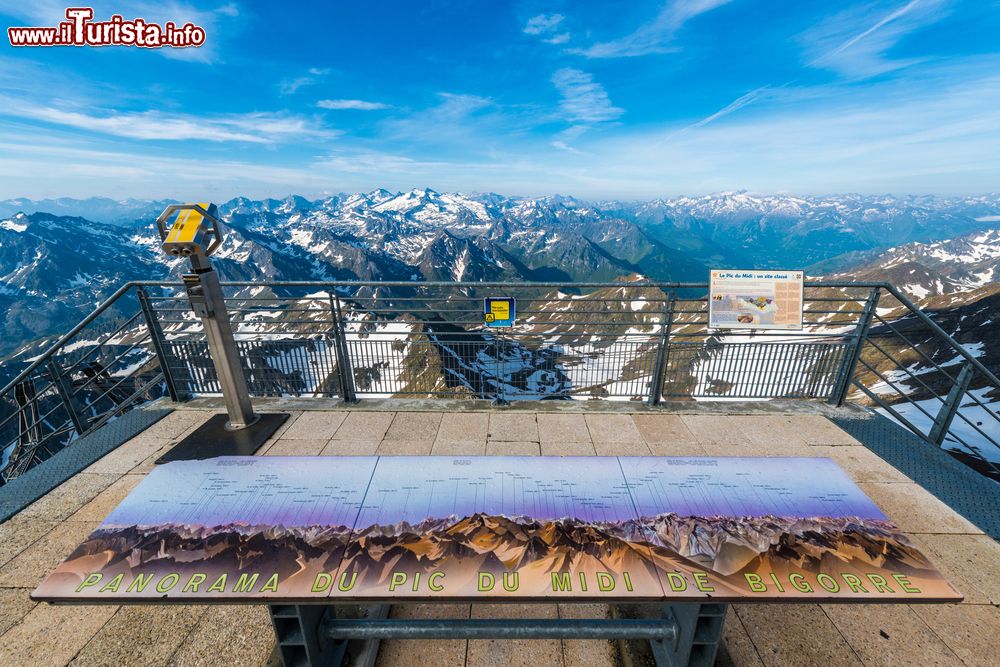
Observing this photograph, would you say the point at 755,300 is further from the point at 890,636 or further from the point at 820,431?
the point at 890,636

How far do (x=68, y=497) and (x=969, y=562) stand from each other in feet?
29.4

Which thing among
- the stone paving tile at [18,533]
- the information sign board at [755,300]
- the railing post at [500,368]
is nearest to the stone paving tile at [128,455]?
the stone paving tile at [18,533]

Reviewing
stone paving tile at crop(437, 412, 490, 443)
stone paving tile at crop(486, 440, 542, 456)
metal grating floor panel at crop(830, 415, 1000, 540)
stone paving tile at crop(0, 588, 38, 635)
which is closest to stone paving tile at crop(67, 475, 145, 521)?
stone paving tile at crop(0, 588, 38, 635)

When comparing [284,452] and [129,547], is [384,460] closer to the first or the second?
Answer: [129,547]

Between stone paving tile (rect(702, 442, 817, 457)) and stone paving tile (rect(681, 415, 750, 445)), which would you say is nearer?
stone paving tile (rect(702, 442, 817, 457))

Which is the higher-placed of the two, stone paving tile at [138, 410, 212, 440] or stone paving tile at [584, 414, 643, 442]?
stone paving tile at [138, 410, 212, 440]

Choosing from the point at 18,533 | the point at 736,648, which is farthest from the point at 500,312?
the point at 18,533

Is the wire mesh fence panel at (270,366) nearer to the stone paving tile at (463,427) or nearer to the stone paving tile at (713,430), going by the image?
the stone paving tile at (463,427)

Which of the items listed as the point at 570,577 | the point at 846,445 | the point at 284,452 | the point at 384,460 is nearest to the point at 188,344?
the point at 284,452

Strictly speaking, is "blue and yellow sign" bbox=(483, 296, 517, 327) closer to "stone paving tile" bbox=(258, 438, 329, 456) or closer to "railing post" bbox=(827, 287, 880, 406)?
"stone paving tile" bbox=(258, 438, 329, 456)

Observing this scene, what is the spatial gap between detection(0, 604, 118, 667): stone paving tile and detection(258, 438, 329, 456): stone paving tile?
1950 millimetres

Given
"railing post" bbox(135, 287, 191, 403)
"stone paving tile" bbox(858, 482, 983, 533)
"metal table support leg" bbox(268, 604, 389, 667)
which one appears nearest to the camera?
"metal table support leg" bbox(268, 604, 389, 667)

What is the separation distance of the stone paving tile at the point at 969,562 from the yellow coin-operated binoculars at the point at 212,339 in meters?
7.16

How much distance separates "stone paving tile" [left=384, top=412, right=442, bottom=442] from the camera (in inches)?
209
